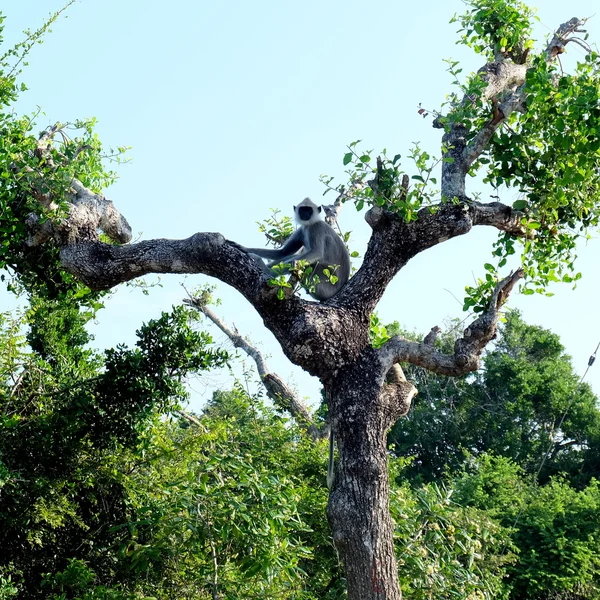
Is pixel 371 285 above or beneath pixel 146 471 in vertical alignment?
above

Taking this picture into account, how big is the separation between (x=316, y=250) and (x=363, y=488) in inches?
115

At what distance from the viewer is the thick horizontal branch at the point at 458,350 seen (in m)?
6.36

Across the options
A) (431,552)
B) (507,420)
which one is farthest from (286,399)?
(507,420)

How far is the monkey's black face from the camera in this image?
8.85 m

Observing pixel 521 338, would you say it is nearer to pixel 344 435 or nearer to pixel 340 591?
pixel 340 591

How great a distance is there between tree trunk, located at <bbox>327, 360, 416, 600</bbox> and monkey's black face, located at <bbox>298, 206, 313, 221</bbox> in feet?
10.0

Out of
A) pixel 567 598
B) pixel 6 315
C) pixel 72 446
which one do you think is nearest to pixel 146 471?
pixel 72 446

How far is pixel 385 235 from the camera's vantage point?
6.61m

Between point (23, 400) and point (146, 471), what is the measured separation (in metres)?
1.52

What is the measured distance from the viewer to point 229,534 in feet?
20.7

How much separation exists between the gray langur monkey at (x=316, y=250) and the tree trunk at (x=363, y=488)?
1.95 m

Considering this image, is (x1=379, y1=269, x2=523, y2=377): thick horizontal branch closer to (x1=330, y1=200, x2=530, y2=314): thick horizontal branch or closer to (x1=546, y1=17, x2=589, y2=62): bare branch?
(x1=330, y1=200, x2=530, y2=314): thick horizontal branch

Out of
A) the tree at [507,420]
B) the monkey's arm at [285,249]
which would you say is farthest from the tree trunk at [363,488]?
the tree at [507,420]

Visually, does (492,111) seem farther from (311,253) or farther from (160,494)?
(160,494)
